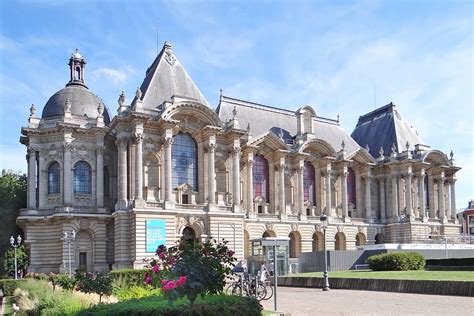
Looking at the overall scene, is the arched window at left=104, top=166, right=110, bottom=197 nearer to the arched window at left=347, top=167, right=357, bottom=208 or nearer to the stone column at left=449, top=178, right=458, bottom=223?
the arched window at left=347, top=167, right=357, bottom=208

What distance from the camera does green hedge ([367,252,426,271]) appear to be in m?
37.8

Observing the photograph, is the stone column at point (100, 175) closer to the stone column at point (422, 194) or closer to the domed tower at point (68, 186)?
the domed tower at point (68, 186)

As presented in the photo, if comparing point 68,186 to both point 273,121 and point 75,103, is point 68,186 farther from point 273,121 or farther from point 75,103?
point 273,121

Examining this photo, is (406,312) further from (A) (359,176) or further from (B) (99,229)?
(A) (359,176)

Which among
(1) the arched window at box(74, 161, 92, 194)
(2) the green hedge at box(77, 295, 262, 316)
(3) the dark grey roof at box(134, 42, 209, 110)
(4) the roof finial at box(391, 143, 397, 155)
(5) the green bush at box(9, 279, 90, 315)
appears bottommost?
(5) the green bush at box(9, 279, 90, 315)

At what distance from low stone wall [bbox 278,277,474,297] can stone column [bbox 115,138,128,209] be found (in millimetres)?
20342

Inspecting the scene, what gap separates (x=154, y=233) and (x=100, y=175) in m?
8.60

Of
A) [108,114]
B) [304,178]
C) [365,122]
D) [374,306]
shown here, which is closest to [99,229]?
[108,114]

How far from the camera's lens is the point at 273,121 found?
2547 inches

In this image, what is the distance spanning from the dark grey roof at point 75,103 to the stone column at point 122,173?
17.3 feet

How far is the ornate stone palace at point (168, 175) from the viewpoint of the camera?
48.4 m

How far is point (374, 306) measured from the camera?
66.6 ft

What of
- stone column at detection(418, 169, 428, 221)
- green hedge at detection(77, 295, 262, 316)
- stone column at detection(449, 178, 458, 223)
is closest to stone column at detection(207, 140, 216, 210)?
stone column at detection(418, 169, 428, 221)

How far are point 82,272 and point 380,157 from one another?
53.2 meters
